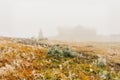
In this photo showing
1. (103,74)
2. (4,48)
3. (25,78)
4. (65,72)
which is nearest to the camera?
(25,78)

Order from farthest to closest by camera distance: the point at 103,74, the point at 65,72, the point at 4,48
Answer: the point at 4,48 < the point at 103,74 < the point at 65,72

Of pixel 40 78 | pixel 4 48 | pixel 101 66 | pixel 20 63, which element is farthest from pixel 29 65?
pixel 101 66

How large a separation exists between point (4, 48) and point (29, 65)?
4462 mm

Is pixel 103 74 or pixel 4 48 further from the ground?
pixel 4 48

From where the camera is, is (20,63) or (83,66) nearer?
(20,63)

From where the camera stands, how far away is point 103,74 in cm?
2728

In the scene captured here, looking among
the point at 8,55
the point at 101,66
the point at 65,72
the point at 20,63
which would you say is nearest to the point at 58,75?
the point at 65,72

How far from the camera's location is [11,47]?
98.1 feet

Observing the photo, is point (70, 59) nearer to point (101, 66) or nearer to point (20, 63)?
point (101, 66)

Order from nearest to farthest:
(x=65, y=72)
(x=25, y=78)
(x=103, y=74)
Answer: (x=25, y=78)
(x=65, y=72)
(x=103, y=74)

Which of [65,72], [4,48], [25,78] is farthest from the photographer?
[4,48]

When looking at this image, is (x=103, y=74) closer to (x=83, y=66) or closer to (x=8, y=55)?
(x=83, y=66)

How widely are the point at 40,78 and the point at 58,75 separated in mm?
1490

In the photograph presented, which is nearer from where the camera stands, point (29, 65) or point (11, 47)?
point (29, 65)
